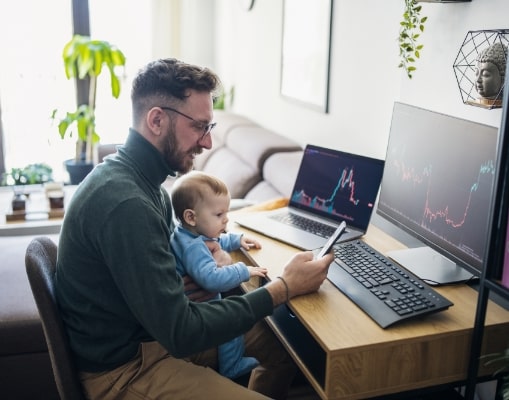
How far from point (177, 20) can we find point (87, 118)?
1148mm

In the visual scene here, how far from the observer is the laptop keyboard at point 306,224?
6.01 feet

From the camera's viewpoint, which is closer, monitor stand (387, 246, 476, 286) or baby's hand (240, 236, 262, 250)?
monitor stand (387, 246, 476, 286)

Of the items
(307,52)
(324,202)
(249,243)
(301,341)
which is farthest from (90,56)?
(301,341)

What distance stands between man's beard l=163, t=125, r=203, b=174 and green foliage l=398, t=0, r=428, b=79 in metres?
0.85

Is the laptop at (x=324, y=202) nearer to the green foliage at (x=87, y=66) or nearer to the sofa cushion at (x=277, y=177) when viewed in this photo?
the sofa cushion at (x=277, y=177)

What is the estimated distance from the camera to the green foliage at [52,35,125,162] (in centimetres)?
398

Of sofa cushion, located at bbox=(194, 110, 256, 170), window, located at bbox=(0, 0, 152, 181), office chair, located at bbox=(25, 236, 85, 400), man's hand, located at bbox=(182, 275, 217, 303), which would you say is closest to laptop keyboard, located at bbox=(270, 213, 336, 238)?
man's hand, located at bbox=(182, 275, 217, 303)

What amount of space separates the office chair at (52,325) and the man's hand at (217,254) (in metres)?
0.44

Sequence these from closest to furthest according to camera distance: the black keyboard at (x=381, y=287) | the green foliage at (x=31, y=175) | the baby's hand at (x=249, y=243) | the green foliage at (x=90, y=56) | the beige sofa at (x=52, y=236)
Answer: the black keyboard at (x=381, y=287)
the baby's hand at (x=249, y=243)
the beige sofa at (x=52, y=236)
the green foliage at (x=31, y=175)
the green foliage at (x=90, y=56)

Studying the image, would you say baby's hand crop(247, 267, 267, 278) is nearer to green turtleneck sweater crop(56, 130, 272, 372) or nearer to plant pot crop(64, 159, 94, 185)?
green turtleneck sweater crop(56, 130, 272, 372)

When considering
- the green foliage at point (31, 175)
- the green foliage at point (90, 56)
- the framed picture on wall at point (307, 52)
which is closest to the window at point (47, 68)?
the green foliage at point (90, 56)

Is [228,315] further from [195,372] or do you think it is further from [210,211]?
[210,211]

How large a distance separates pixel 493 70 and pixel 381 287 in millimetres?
631

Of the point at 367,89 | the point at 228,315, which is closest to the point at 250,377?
the point at 228,315
